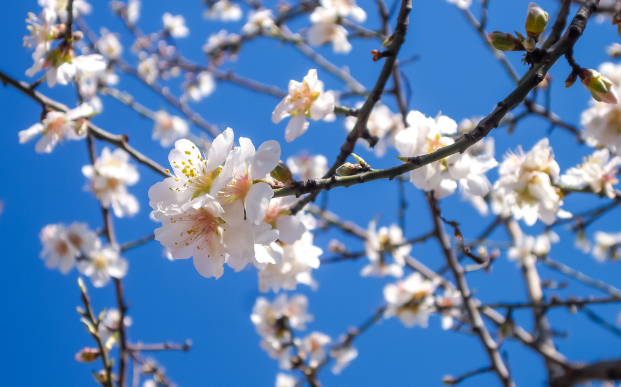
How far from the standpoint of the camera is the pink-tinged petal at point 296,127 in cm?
130

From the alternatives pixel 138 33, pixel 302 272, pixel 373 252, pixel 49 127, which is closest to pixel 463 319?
pixel 373 252

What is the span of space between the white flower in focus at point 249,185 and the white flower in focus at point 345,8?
200 centimetres

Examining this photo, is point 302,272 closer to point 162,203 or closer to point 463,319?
point 162,203

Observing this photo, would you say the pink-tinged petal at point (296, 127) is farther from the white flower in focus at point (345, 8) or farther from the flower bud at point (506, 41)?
the white flower in focus at point (345, 8)

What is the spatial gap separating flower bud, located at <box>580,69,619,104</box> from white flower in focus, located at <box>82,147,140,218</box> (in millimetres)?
2180

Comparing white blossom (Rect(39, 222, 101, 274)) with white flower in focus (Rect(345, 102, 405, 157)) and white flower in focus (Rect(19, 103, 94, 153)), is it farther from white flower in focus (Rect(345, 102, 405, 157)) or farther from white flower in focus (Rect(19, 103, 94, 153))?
white flower in focus (Rect(345, 102, 405, 157))

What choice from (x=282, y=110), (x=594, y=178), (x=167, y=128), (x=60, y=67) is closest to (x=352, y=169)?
(x=282, y=110)

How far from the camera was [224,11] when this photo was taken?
16.6 ft

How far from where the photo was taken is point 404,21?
122 centimetres

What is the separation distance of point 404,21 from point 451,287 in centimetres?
208

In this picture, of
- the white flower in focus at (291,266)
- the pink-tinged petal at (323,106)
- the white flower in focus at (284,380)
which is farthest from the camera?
the white flower in focus at (284,380)

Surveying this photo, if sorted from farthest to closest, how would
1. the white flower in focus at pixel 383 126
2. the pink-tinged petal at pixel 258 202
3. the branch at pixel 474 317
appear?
the white flower in focus at pixel 383 126 < the branch at pixel 474 317 < the pink-tinged petal at pixel 258 202

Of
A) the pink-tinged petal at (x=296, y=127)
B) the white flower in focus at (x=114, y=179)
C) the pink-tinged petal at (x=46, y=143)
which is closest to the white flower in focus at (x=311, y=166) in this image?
the white flower in focus at (x=114, y=179)

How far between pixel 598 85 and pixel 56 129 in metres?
1.88
